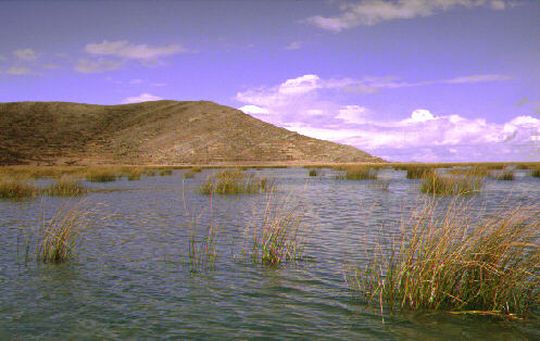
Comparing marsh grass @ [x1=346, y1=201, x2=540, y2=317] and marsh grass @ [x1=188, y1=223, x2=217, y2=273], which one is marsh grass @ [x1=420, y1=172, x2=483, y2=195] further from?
marsh grass @ [x1=346, y1=201, x2=540, y2=317]

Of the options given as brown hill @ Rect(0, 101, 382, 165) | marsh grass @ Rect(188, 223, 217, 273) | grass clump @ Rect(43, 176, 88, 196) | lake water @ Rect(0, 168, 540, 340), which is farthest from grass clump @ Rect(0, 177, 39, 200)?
brown hill @ Rect(0, 101, 382, 165)

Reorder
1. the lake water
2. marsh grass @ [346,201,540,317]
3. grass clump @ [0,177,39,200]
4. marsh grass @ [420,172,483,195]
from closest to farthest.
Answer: the lake water
marsh grass @ [346,201,540,317]
marsh grass @ [420,172,483,195]
grass clump @ [0,177,39,200]

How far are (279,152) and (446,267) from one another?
73309 mm

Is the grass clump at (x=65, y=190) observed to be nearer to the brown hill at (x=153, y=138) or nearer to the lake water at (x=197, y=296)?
the lake water at (x=197, y=296)

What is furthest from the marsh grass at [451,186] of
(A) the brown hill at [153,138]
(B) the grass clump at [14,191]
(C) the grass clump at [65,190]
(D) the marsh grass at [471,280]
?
(A) the brown hill at [153,138]

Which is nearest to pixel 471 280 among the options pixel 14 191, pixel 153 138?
pixel 14 191

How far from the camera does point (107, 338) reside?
4391 millimetres

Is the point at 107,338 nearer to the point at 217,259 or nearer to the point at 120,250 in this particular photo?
the point at 217,259

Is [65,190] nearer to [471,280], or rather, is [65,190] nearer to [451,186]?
[451,186]

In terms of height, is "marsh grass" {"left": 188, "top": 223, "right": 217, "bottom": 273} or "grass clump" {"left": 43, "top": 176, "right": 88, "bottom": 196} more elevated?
"grass clump" {"left": 43, "top": 176, "right": 88, "bottom": 196}

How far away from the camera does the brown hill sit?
3020 inches

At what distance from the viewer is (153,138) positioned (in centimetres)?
8412

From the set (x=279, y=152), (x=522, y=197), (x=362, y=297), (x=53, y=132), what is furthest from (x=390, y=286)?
(x=53, y=132)

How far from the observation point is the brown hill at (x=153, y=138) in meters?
76.7
